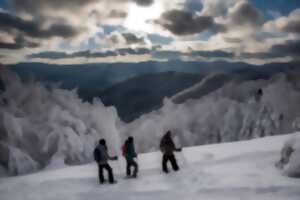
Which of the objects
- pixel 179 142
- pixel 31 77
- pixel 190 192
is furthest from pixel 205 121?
pixel 190 192

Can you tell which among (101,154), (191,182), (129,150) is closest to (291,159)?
(191,182)

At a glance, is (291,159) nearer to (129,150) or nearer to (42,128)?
(129,150)

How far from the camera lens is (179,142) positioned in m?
61.8

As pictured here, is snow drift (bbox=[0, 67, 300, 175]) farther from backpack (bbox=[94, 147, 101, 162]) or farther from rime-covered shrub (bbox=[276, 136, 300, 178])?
backpack (bbox=[94, 147, 101, 162])

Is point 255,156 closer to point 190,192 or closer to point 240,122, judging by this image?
point 190,192

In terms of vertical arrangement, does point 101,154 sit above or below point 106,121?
above

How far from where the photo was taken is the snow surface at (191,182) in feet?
26.8

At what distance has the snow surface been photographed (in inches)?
322

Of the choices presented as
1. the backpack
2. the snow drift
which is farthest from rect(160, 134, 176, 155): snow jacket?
the snow drift

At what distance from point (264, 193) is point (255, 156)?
3826mm

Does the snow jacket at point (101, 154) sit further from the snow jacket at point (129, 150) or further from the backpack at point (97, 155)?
the snow jacket at point (129, 150)

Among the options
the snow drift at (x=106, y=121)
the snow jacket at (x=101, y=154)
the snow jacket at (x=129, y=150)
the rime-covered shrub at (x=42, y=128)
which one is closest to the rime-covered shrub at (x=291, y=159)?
the snow jacket at (x=129, y=150)

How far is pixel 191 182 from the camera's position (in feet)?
30.5

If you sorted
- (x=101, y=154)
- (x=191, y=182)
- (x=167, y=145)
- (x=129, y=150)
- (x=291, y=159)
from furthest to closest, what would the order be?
(x=167, y=145), (x=129, y=150), (x=101, y=154), (x=191, y=182), (x=291, y=159)
